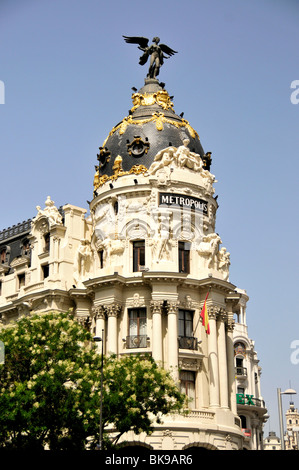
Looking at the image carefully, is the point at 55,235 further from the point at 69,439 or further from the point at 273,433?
the point at 273,433

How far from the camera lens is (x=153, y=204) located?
61562mm

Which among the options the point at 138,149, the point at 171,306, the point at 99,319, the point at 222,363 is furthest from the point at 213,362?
the point at 138,149

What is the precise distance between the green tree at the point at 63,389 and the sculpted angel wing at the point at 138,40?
35293mm

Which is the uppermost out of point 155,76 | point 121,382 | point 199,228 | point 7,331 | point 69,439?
point 155,76

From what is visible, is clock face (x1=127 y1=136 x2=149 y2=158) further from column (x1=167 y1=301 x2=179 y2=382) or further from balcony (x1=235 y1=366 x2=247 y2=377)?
balcony (x1=235 y1=366 x2=247 y2=377)

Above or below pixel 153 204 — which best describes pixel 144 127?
above

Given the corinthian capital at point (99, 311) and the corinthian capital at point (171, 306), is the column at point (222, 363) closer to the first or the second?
the corinthian capital at point (171, 306)

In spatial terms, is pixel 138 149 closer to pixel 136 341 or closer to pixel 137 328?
pixel 137 328

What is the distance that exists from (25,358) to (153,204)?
2056 cm

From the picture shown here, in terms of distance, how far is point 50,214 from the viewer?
6856cm

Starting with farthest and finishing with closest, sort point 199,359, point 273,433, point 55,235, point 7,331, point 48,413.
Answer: point 273,433, point 55,235, point 199,359, point 7,331, point 48,413

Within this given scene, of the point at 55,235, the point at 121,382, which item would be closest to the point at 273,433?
the point at 55,235

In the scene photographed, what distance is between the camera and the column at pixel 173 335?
56.7 m

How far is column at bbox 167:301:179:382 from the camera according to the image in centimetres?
5667
